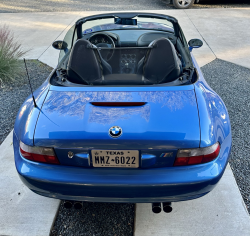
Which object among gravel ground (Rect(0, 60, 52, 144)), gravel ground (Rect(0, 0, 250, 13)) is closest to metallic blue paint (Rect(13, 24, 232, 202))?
gravel ground (Rect(0, 60, 52, 144))

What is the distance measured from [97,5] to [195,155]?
10010 mm

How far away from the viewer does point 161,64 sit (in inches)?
92.0

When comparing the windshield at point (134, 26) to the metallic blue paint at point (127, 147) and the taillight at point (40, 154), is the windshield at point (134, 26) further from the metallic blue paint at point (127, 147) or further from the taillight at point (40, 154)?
the taillight at point (40, 154)

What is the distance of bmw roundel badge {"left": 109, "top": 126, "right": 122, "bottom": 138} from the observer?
169cm

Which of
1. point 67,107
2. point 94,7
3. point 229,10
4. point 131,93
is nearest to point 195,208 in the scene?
point 131,93

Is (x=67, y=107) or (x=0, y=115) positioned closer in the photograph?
(x=67, y=107)

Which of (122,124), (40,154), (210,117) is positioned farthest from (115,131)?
(210,117)

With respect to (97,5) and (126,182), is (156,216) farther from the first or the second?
(97,5)

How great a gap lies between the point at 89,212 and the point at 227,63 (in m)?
4.43

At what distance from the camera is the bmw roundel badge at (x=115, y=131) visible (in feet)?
5.53

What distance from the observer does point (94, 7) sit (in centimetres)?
1009

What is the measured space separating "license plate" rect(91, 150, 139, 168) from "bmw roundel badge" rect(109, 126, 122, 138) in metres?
0.10

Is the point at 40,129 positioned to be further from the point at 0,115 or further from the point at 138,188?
the point at 0,115

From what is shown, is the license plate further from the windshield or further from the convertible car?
the windshield
